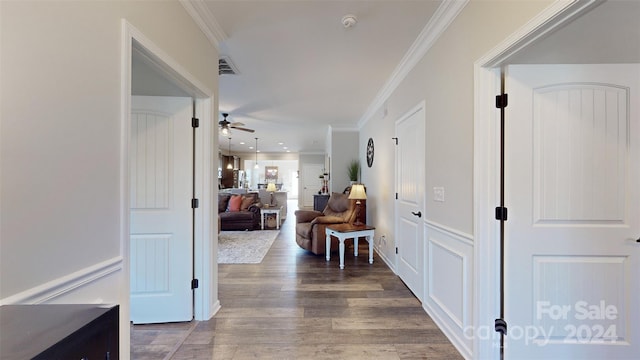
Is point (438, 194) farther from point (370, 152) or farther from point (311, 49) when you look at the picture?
point (370, 152)

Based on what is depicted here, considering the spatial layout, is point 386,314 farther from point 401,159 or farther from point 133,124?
point 133,124

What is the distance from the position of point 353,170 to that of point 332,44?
3837 millimetres

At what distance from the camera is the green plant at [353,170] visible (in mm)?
6078

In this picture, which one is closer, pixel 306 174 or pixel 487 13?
pixel 487 13

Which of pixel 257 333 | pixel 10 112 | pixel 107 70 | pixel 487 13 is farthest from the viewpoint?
pixel 257 333

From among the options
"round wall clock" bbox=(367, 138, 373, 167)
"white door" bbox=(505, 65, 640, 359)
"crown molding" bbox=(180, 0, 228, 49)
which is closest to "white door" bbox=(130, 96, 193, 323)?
"crown molding" bbox=(180, 0, 228, 49)

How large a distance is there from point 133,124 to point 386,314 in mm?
2860

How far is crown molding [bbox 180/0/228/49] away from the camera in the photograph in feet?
6.17

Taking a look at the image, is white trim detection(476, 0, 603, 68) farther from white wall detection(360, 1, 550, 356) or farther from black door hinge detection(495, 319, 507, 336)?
black door hinge detection(495, 319, 507, 336)

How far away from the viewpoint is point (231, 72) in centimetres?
314

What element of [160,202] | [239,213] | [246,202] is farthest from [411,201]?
[246,202]

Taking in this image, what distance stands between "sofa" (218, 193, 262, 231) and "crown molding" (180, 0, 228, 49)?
4420mm

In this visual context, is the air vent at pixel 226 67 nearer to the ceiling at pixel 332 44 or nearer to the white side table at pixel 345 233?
the ceiling at pixel 332 44

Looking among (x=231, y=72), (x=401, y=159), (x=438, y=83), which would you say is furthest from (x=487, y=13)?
(x=231, y=72)
